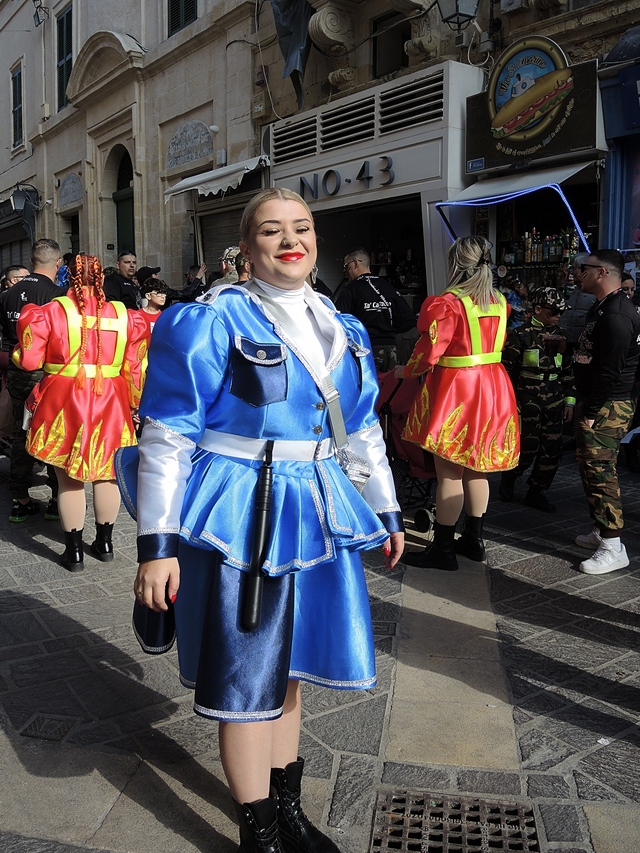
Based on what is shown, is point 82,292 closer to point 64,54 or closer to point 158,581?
point 158,581

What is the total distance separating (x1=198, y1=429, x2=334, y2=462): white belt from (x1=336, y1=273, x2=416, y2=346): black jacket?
5.95 metres

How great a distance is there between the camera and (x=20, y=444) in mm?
6004

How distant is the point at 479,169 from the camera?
33.5 feet

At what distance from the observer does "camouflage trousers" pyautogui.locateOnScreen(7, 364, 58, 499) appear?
5945 mm

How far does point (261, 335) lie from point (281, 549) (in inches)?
22.5

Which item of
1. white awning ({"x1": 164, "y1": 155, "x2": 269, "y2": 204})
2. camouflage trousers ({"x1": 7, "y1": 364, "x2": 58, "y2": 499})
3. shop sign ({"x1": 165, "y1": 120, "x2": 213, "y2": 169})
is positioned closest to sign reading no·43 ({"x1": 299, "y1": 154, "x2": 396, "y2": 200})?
white awning ({"x1": 164, "y1": 155, "x2": 269, "y2": 204})

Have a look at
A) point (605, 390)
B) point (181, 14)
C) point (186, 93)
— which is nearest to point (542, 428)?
point (605, 390)

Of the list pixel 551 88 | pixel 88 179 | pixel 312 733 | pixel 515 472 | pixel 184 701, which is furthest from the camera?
pixel 88 179

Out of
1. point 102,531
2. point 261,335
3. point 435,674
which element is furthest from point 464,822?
point 102,531

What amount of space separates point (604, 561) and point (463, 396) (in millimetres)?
1294

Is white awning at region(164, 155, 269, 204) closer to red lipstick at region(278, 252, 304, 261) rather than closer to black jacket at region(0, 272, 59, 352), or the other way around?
black jacket at region(0, 272, 59, 352)

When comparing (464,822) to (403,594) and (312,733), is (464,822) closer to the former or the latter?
(312,733)

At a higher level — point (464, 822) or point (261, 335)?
point (261, 335)

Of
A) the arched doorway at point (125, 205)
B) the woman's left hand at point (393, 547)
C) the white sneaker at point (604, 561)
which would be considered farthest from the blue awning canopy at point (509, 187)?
the arched doorway at point (125, 205)
